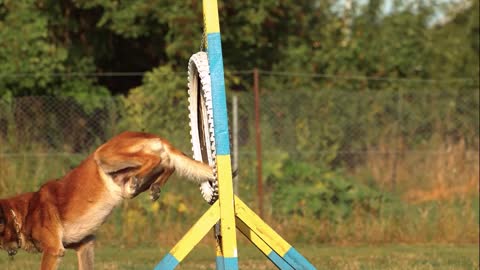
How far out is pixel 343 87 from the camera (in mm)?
18422

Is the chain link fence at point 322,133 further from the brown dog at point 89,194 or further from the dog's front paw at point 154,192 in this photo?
the dog's front paw at point 154,192

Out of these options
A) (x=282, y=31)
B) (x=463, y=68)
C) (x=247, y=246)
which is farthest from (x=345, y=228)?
(x=463, y=68)

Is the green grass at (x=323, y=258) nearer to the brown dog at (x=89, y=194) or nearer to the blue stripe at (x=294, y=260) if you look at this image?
the brown dog at (x=89, y=194)

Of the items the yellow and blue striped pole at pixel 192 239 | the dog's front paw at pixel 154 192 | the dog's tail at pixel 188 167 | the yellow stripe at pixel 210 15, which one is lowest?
the yellow and blue striped pole at pixel 192 239

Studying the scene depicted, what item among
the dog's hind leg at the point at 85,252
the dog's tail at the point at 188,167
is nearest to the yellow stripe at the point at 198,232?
the dog's tail at the point at 188,167

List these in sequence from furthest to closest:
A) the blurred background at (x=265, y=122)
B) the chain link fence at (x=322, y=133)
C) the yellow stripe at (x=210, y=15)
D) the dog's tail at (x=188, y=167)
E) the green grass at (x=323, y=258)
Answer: the chain link fence at (x=322, y=133) → the blurred background at (x=265, y=122) → the green grass at (x=323, y=258) → the dog's tail at (x=188, y=167) → the yellow stripe at (x=210, y=15)

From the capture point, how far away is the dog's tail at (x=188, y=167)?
7.75 meters

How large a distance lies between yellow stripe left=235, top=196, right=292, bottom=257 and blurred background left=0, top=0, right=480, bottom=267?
22.0ft

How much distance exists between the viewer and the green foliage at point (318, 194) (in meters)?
14.8

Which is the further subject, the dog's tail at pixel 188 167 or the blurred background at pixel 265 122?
the blurred background at pixel 265 122

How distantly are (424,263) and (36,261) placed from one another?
451 centimetres

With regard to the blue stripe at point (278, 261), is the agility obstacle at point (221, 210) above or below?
above

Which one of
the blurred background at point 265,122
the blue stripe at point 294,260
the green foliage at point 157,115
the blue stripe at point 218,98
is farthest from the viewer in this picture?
the green foliage at point 157,115

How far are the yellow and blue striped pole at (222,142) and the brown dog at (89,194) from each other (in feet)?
1.71
